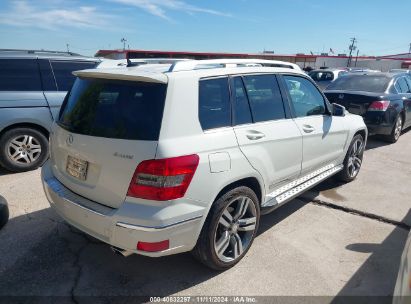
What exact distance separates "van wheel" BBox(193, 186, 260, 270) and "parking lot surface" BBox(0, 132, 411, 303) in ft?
0.54

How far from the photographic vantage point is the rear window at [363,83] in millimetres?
7818

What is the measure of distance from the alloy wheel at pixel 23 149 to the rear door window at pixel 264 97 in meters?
3.87

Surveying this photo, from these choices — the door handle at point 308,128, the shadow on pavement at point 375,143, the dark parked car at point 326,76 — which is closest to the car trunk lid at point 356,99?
the shadow on pavement at point 375,143

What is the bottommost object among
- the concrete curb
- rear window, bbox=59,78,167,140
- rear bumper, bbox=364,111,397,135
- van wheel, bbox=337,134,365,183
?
the concrete curb

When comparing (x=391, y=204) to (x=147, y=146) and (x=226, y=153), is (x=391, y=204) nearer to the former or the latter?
(x=226, y=153)

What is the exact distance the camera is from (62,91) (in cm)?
563

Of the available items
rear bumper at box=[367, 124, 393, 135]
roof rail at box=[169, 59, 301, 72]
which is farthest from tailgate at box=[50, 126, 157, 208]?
rear bumper at box=[367, 124, 393, 135]

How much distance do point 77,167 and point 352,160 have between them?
13.8 ft

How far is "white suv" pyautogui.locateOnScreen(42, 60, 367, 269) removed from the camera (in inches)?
94.7

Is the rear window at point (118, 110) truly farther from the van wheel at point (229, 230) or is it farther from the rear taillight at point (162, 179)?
the van wheel at point (229, 230)

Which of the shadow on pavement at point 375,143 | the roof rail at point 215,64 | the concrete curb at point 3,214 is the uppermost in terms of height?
the roof rail at point 215,64

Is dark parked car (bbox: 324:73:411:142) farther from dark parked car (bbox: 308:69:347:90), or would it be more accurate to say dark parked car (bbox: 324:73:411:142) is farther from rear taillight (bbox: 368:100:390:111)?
dark parked car (bbox: 308:69:347:90)

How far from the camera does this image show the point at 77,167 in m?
2.78

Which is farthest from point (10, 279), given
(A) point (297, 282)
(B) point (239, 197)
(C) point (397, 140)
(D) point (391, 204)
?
(C) point (397, 140)
